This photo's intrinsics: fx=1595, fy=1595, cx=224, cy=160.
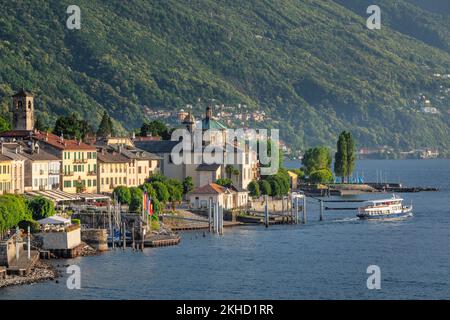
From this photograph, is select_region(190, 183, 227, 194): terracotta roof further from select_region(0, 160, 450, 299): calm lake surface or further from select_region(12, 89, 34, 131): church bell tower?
select_region(12, 89, 34, 131): church bell tower

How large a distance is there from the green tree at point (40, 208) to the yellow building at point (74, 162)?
808 inches

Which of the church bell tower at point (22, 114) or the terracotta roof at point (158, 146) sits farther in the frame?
the terracotta roof at point (158, 146)

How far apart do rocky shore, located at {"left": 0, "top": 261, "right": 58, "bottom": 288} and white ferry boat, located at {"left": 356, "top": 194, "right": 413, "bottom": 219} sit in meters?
58.9

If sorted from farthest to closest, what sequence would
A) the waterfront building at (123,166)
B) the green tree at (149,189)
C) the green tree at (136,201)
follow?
the waterfront building at (123,166) < the green tree at (149,189) < the green tree at (136,201)

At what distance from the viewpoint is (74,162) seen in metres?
135

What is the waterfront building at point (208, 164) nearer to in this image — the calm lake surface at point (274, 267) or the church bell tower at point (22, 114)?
the church bell tower at point (22, 114)

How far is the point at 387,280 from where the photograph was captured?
93125 mm

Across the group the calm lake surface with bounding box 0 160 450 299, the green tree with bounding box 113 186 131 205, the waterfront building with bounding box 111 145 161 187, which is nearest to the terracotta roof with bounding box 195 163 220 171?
the waterfront building with bounding box 111 145 161 187

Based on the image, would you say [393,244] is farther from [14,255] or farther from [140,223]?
[14,255]

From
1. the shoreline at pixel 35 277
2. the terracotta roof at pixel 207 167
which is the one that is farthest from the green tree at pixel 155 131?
the shoreline at pixel 35 277

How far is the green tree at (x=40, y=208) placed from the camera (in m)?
110

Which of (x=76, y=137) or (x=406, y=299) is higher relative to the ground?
(x=76, y=137)

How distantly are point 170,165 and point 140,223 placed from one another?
42.9 metres
